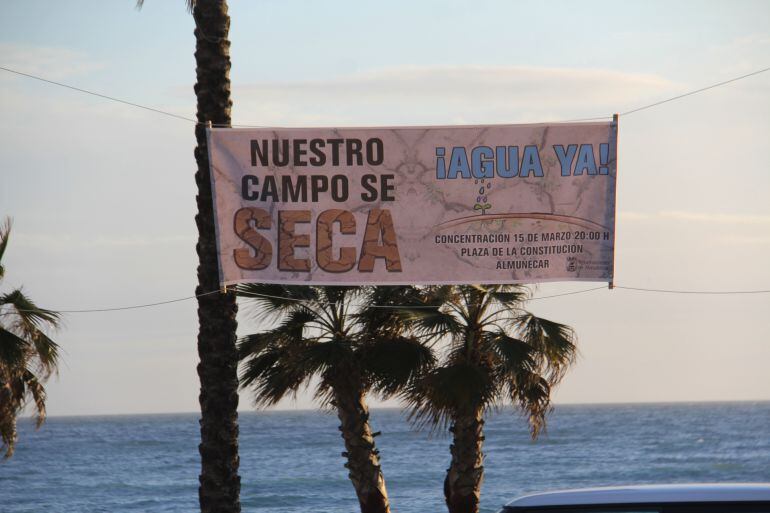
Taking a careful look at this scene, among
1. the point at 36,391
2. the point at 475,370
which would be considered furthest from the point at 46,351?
the point at 475,370

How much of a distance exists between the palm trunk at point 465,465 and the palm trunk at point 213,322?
630 centimetres

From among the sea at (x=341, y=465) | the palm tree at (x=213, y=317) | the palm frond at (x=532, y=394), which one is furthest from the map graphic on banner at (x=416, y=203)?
the sea at (x=341, y=465)

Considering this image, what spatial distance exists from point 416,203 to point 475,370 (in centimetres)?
502

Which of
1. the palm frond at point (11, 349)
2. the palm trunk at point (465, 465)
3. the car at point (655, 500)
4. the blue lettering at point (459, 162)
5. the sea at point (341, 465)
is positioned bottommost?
the sea at point (341, 465)

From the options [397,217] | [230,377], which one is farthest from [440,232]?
[230,377]

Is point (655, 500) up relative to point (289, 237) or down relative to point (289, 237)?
down

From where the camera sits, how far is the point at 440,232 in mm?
12141

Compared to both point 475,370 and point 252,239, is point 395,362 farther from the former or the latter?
point 252,239

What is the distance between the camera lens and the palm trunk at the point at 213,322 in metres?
12.1

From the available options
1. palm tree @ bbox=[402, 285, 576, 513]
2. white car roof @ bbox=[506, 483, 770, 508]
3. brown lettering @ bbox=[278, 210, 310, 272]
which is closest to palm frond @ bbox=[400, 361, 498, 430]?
palm tree @ bbox=[402, 285, 576, 513]

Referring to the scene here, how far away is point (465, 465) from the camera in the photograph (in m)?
17.9

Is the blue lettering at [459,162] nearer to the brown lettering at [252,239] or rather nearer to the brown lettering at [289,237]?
the brown lettering at [289,237]

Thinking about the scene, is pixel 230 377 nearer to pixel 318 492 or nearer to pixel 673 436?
pixel 318 492

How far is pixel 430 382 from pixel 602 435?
274ft
